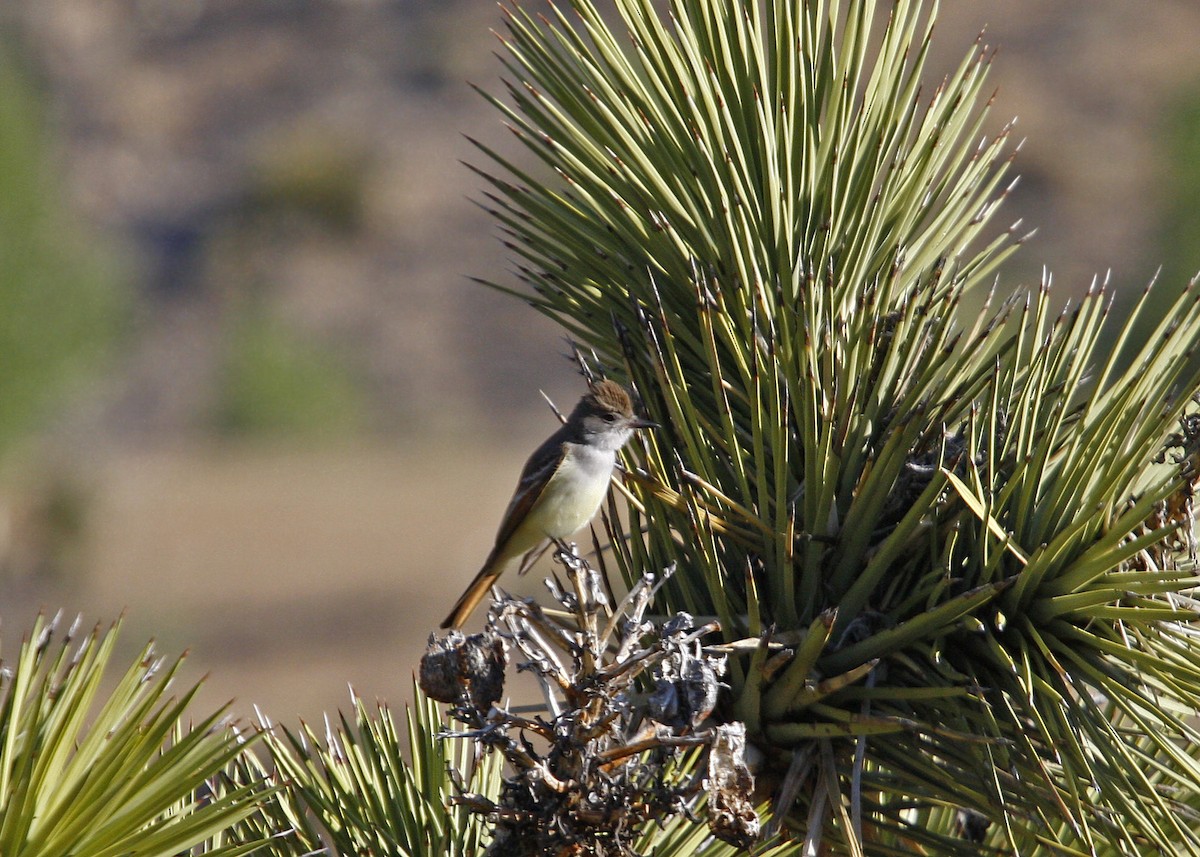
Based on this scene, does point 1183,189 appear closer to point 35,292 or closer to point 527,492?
point 35,292

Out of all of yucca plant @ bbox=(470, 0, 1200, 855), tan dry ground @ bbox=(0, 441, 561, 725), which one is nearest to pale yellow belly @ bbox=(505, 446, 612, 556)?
yucca plant @ bbox=(470, 0, 1200, 855)

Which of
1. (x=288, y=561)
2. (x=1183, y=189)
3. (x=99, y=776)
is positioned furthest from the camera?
(x=288, y=561)

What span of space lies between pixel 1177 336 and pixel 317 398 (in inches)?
1765

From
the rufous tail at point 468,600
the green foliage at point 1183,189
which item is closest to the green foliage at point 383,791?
the rufous tail at point 468,600

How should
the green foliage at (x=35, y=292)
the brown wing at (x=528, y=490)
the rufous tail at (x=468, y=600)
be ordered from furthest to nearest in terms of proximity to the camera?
1. the green foliage at (x=35, y=292)
2. the brown wing at (x=528, y=490)
3. the rufous tail at (x=468, y=600)

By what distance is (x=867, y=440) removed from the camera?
6.84ft

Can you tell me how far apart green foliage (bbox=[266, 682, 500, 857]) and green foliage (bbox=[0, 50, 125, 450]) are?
93.4ft

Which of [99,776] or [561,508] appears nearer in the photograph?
[99,776]

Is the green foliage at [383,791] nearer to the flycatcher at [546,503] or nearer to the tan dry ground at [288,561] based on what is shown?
the flycatcher at [546,503]

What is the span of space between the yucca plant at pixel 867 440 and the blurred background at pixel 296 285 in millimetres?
21923

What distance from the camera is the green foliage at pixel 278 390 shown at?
1786 inches

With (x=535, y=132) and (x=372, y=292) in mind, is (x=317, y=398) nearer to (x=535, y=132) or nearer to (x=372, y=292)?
(x=372, y=292)

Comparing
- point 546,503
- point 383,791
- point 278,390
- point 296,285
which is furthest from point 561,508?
point 296,285

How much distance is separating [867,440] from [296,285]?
2386 inches
